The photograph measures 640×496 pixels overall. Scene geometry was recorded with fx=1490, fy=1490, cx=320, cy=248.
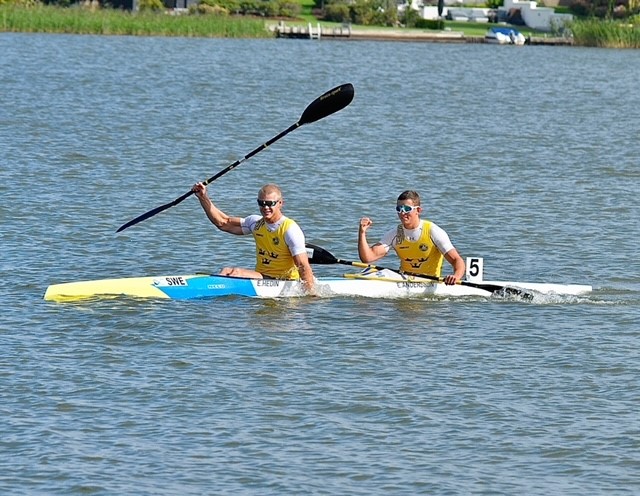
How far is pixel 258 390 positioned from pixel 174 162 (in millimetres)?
17652

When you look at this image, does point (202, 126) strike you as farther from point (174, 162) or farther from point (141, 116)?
point (174, 162)

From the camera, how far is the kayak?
628 inches

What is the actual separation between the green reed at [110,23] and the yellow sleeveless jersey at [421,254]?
5948cm

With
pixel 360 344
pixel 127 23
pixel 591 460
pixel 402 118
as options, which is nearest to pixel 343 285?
pixel 360 344

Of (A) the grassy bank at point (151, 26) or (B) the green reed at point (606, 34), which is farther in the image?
(B) the green reed at point (606, 34)

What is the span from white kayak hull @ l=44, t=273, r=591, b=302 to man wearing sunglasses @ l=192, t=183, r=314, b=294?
0.48 ft

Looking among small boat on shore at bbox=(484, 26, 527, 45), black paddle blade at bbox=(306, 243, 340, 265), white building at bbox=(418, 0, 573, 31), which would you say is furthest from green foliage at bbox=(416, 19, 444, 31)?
black paddle blade at bbox=(306, 243, 340, 265)

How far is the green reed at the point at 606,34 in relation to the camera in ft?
266

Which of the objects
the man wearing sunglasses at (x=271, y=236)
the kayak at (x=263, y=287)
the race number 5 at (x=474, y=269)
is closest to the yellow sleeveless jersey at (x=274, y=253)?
the man wearing sunglasses at (x=271, y=236)

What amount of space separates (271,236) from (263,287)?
61 centimetres

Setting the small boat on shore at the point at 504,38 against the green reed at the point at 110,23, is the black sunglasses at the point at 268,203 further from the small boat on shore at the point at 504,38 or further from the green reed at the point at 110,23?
the small boat on shore at the point at 504,38

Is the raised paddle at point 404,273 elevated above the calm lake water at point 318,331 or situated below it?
above

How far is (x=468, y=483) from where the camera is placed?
35.0 ft

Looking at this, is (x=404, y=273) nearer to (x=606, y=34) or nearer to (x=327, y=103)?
(x=327, y=103)
